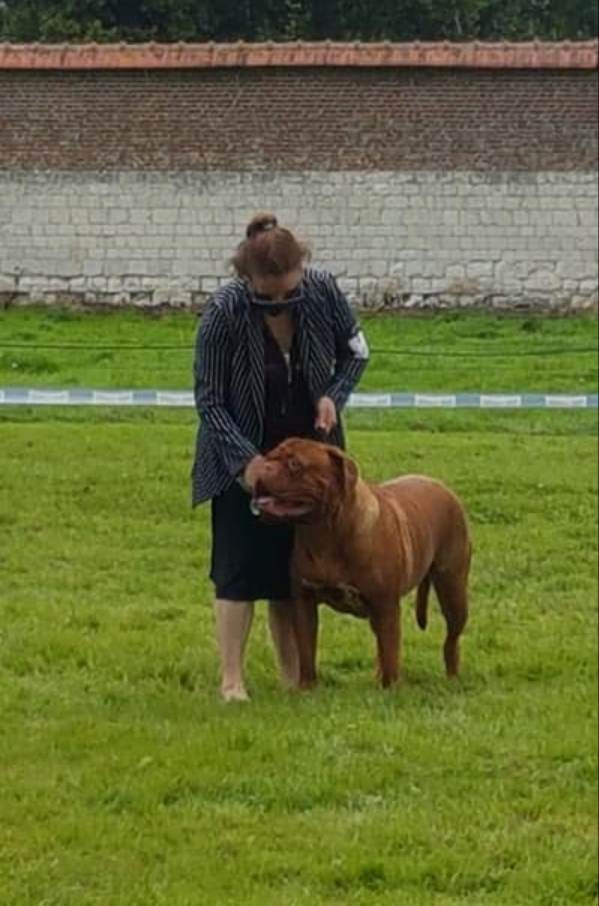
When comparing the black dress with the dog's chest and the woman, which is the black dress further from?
the dog's chest

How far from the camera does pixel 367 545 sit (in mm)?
4461

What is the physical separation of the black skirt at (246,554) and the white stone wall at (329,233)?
0.70 m

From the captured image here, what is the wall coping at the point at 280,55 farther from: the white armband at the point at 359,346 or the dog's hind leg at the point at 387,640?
the dog's hind leg at the point at 387,640

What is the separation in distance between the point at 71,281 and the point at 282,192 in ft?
4.28

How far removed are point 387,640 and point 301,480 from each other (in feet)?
2.33

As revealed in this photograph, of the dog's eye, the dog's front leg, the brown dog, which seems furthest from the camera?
the dog's front leg

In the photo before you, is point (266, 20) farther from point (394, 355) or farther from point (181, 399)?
point (181, 399)

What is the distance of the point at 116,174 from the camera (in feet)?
14.2

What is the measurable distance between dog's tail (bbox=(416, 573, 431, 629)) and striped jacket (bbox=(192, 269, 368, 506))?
62 centimetres

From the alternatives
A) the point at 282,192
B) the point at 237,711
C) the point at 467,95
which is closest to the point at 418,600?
the point at 237,711

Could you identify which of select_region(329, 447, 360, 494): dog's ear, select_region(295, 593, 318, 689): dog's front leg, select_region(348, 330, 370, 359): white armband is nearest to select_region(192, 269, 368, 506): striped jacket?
select_region(348, 330, 370, 359): white armband

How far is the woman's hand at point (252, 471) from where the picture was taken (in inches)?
162

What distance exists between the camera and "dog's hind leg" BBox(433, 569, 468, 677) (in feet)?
15.1

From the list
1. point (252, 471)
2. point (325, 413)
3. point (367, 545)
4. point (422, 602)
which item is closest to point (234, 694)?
point (367, 545)
